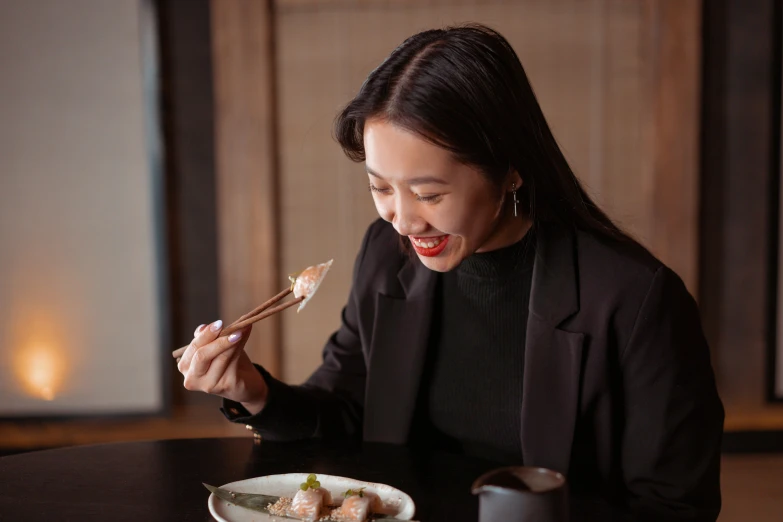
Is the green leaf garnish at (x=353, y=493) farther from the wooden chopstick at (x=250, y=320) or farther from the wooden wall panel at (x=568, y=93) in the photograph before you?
the wooden wall panel at (x=568, y=93)

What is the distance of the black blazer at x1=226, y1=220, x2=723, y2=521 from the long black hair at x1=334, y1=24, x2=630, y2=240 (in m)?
0.16

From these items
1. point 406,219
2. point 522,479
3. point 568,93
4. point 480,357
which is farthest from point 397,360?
point 568,93

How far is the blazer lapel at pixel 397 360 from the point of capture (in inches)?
66.1

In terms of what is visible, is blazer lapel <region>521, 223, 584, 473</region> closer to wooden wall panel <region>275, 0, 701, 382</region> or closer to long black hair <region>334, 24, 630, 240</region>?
long black hair <region>334, 24, 630, 240</region>

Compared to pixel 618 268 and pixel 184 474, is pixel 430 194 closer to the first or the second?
pixel 618 268

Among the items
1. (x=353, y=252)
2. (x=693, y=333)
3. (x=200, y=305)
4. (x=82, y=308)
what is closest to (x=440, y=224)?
(x=693, y=333)

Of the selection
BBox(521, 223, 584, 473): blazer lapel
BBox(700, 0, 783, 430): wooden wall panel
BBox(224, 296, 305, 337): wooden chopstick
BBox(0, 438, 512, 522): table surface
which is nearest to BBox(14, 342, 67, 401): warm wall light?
BBox(0, 438, 512, 522): table surface

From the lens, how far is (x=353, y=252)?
3.33 meters

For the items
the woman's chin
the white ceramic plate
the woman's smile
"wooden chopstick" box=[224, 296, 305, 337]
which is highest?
the woman's smile

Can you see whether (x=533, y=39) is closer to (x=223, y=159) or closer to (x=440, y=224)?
(x=223, y=159)

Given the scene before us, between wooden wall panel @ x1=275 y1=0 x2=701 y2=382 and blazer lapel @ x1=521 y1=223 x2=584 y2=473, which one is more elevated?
wooden wall panel @ x1=275 y1=0 x2=701 y2=382

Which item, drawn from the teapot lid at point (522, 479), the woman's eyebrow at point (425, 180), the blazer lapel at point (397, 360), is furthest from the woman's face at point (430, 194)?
the teapot lid at point (522, 479)

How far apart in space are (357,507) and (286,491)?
17 centimetres

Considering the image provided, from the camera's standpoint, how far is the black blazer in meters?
1.44
